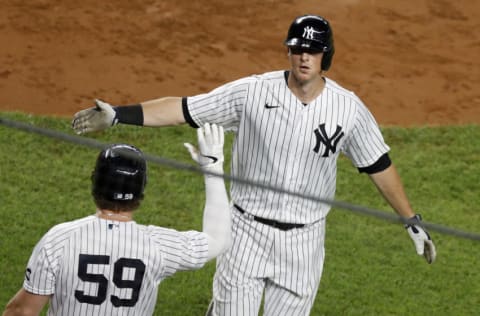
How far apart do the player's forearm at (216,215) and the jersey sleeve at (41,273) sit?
2.09ft

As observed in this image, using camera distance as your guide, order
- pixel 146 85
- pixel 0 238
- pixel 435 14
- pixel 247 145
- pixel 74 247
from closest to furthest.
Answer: pixel 74 247 < pixel 247 145 < pixel 0 238 < pixel 146 85 < pixel 435 14

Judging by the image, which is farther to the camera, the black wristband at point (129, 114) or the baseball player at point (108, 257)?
the black wristband at point (129, 114)

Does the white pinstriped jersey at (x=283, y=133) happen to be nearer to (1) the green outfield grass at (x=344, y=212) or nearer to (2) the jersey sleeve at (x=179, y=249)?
(2) the jersey sleeve at (x=179, y=249)

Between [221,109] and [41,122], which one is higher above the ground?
[221,109]

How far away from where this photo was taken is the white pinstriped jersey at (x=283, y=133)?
219 inches

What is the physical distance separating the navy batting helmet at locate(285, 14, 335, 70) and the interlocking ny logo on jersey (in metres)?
0.31

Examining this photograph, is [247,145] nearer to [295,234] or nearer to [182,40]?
[295,234]

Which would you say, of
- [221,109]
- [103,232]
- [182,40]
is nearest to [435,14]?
[182,40]

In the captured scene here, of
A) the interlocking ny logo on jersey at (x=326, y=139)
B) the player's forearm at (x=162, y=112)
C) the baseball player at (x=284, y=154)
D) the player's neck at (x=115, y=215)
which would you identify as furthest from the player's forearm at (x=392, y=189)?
the player's neck at (x=115, y=215)

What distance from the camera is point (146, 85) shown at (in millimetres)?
10328

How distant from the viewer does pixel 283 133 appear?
219 inches

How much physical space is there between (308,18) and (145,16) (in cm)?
605

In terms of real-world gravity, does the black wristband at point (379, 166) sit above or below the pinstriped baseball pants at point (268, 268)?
above

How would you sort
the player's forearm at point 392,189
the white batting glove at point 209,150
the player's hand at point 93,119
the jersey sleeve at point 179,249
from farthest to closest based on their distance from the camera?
1. the player's forearm at point 392,189
2. the player's hand at point 93,119
3. the white batting glove at point 209,150
4. the jersey sleeve at point 179,249
